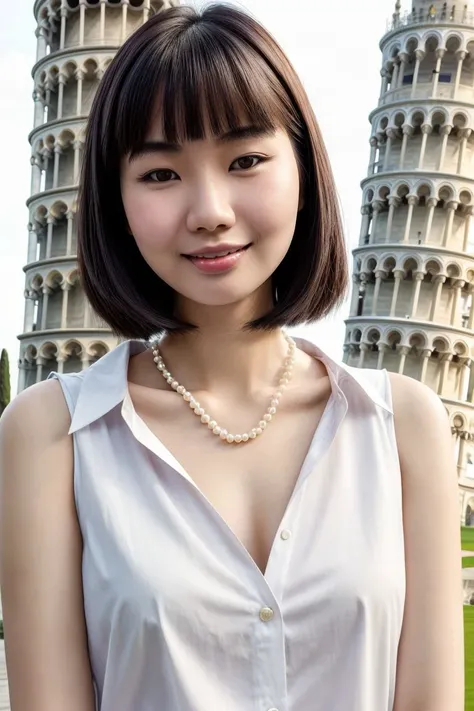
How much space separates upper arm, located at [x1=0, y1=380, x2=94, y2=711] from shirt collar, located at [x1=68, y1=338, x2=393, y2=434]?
0.09 m

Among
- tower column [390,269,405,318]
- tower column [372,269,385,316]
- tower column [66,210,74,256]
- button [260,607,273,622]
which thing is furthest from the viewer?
tower column [372,269,385,316]

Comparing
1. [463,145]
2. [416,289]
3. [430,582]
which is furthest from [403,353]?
[430,582]

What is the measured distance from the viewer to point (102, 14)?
3562 cm

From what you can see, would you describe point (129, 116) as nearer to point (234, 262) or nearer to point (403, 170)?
point (234, 262)

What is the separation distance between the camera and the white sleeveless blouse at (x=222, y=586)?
5.38 ft

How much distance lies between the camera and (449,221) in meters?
41.9

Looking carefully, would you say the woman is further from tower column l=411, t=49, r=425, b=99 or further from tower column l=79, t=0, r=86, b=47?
tower column l=411, t=49, r=425, b=99

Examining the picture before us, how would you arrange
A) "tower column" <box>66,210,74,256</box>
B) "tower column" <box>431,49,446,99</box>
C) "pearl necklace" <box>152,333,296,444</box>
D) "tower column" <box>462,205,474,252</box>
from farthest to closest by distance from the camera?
"tower column" <box>431,49,446,99</box> < "tower column" <box>462,205,474,252</box> < "tower column" <box>66,210,74,256</box> < "pearl necklace" <box>152,333,296,444</box>

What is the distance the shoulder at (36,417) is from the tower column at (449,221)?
134 feet

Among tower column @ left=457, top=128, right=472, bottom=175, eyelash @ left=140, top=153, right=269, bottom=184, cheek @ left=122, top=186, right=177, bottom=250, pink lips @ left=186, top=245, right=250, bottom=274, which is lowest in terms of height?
pink lips @ left=186, top=245, right=250, bottom=274

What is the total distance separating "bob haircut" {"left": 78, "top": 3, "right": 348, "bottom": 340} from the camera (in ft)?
5.53

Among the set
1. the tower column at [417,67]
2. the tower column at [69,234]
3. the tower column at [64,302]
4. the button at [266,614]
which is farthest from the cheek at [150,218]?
the tower column at [417,67]

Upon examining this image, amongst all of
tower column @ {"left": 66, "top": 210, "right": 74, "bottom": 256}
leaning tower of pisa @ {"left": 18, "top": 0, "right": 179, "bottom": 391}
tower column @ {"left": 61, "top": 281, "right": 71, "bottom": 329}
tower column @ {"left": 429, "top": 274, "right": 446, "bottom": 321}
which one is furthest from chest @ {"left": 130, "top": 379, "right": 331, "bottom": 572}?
tower column @ {"left": 429, "top": 274, "right": 446, "bottom": 321}

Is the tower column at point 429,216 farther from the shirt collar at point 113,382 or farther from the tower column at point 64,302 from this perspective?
the shirt collar at point 113,382
